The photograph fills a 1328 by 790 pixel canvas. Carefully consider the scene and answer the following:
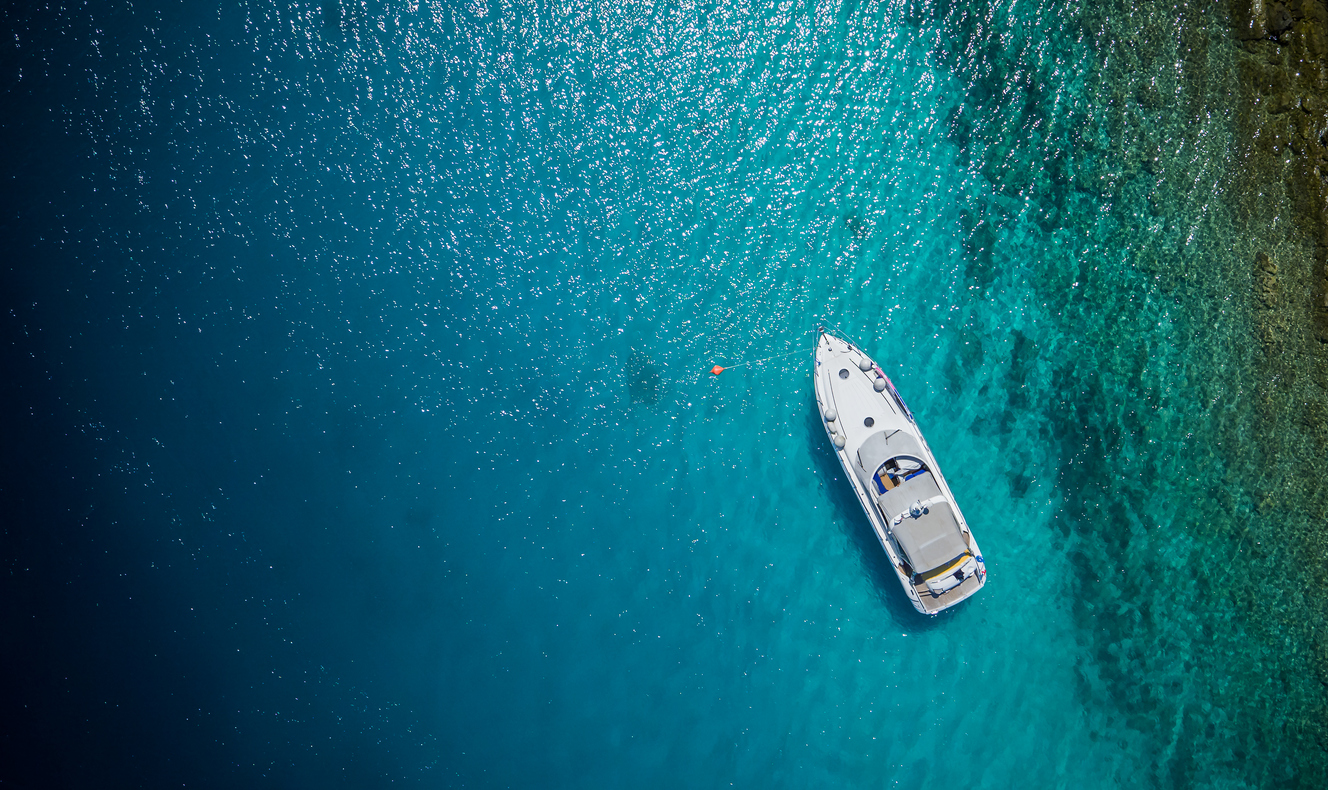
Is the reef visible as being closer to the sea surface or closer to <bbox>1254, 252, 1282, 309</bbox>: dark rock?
<bbox>1254, 252, 1282, 309</bbox>: dark rock

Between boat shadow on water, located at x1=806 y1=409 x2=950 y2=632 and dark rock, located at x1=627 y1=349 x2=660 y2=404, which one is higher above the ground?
dark rock, located at x1=627 y1=349 x2=660 y2=404

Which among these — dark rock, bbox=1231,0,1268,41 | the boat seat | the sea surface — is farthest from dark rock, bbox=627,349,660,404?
dark rock, bbox=1231,0,1268,41

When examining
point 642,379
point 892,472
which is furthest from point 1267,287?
point 642,379

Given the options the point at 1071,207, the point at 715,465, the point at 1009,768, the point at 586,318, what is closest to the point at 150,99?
the point at 586,318

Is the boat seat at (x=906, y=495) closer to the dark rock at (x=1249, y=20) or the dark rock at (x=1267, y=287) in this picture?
the dark rock at (x=1267, y=287)

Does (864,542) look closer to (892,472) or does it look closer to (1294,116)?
(892,472)

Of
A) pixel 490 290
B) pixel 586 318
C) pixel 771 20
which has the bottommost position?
pixel 586 318

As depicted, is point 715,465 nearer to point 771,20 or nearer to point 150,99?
point 771,20
